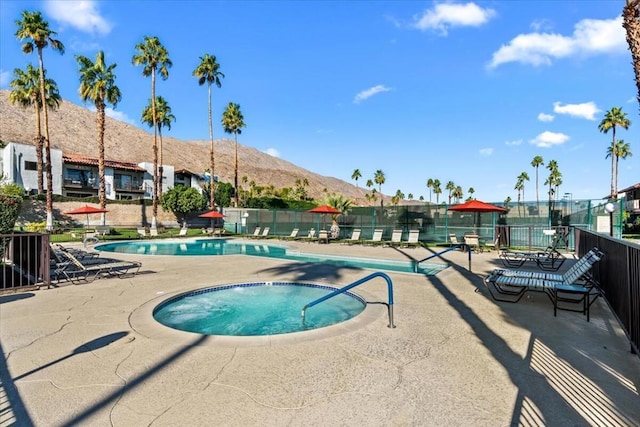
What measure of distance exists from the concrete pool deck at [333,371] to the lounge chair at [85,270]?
7.12 feet

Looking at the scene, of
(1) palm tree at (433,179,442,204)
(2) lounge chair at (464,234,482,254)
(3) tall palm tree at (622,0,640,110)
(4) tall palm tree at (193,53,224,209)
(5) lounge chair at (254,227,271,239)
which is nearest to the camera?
(3) tall palm tree at (622,0,640,110)

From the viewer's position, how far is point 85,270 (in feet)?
27.6

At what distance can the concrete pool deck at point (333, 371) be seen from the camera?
2.76 m

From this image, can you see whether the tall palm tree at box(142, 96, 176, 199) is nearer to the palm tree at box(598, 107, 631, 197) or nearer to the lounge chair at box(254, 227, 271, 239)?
the lounge chair at box(254, 227, 271, 239)

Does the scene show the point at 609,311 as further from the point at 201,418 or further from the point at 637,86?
the point at 201,418

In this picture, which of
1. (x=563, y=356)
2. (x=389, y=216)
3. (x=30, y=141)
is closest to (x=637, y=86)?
(x=563, y=356)

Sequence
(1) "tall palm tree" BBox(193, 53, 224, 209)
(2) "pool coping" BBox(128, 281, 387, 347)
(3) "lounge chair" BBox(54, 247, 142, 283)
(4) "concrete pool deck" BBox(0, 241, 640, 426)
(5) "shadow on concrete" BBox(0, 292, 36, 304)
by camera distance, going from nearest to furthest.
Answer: (4) "concrete pool deck" BBox(0, 241, 640, 426) < (2) "pool coping" BBox(128, 281, 387, 347) < (5) "shadow on concrete" BBox(0, 292, 36, 304) < (3) "lounge chair" BBox(54, 247, 142, 283) < (1) "tall palm tree" BBox(193, 53, 224, 209)

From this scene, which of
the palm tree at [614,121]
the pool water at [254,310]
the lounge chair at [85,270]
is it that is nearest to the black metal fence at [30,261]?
the lounge chair at [85,270]

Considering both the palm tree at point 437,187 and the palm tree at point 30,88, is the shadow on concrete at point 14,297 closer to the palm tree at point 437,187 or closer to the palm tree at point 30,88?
the palm tree at point 30,88

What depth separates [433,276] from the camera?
29.2 feet

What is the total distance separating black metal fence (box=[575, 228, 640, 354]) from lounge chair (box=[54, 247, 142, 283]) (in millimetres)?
9771

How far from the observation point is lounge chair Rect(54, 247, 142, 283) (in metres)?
8.20

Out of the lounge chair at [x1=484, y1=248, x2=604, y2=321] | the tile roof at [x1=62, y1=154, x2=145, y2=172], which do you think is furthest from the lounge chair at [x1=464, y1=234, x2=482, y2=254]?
the tile roof at [x1=62, y1=154, x2=145, y2=172]

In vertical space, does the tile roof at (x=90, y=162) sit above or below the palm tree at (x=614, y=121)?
below
